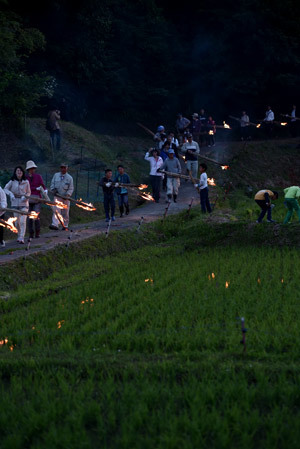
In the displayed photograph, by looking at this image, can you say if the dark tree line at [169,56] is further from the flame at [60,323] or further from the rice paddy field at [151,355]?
the flame at [60,323]

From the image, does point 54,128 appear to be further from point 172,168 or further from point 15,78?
point 172,168

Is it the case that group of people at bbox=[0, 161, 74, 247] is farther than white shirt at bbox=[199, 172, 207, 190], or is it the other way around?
white shirt at bbox=[199, 172, 207, 190]

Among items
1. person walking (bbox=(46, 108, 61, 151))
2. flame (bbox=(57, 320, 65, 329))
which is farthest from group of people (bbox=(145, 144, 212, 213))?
flame (bbox=(57, 320, 65, 329))

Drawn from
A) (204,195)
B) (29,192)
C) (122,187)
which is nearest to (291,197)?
(204,195)

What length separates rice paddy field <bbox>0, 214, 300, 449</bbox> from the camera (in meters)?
5.57

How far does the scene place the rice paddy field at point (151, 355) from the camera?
557 cm

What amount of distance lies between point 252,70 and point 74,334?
2786cm

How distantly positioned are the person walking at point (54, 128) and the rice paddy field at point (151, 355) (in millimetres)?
12532

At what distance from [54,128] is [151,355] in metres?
18.6

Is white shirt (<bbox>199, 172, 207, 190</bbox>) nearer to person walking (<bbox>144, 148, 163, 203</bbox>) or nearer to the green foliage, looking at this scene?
person walking (<bbox>144, 148, 163, 203</bbox>)

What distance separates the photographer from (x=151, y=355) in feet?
24.0

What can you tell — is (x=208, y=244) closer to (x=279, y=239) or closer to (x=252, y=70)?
(x=279, y=239)

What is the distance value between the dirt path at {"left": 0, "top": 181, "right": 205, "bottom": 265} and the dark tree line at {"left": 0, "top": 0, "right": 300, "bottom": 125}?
10.5 meters

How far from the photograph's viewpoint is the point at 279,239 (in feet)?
48.3
